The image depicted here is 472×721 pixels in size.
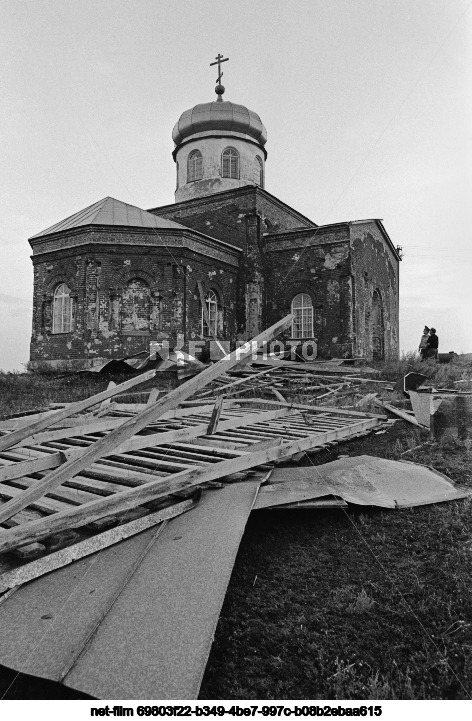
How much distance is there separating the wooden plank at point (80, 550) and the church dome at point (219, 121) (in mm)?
21663

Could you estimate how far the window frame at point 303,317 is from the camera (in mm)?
19047

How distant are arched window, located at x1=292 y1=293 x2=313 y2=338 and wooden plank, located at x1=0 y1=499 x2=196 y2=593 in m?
16.5

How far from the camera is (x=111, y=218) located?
1736 centimetres

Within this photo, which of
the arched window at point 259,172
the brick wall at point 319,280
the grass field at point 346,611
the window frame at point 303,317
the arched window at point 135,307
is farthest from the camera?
the arched window at point 259,172

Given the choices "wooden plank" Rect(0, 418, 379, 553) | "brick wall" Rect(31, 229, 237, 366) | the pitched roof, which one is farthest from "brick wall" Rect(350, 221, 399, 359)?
"wooden plank" Rect(0, 418, 379, 553)

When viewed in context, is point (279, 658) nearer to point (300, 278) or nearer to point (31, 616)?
point (31, 616)

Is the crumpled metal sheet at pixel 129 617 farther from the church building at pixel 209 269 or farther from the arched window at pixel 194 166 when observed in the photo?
the arched window at pixel 194 166

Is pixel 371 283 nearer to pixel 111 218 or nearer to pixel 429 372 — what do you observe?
pixel 429 372

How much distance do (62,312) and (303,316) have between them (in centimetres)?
896

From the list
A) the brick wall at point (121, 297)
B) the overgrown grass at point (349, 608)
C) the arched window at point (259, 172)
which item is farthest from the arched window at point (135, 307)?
the overgrown grass at point (349, 608)

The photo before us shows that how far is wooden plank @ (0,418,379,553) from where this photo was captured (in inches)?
93.4

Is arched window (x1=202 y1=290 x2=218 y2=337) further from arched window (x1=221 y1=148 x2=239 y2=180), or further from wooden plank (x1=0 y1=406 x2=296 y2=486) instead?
wooden plank (x1=0 y1=406 x2=296 y2=486)

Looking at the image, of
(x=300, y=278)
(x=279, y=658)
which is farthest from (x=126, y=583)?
(x=300, y=278)

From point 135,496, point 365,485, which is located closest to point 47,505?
point 135,496
